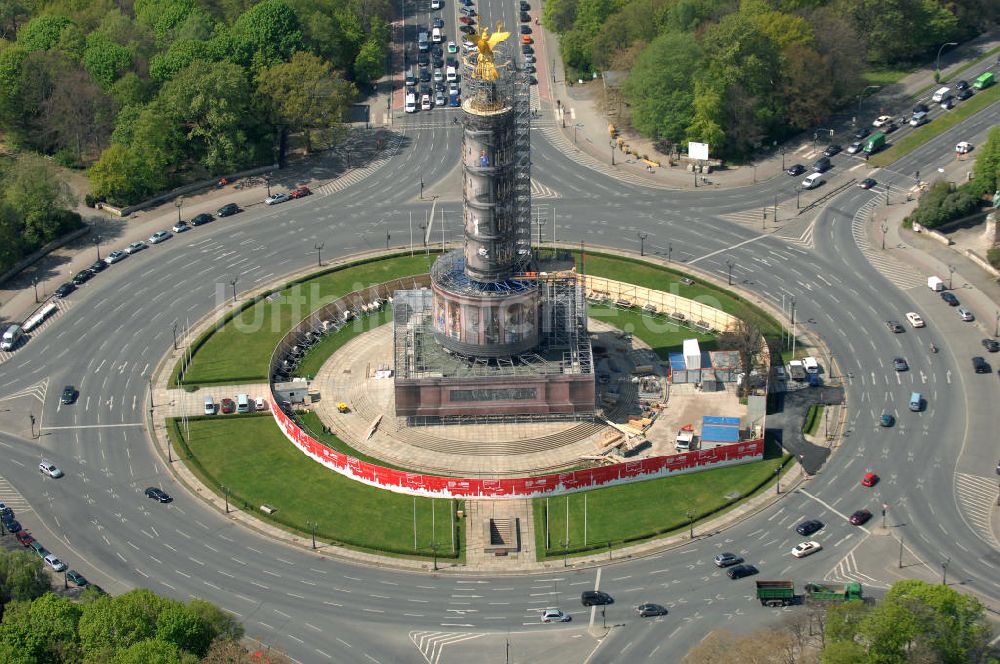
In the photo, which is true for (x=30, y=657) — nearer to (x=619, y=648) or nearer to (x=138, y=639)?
(x=138, y=639)

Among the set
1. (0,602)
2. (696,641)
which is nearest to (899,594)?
(696,641)

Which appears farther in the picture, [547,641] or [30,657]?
[547,641]

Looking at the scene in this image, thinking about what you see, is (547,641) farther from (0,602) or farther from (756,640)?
(0,602)

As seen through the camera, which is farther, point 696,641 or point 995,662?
point 696,641

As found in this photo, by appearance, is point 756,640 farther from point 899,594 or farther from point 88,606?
point 88,606

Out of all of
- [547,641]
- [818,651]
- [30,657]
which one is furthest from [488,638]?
[30,657]

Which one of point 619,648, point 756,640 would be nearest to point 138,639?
point 619,648
